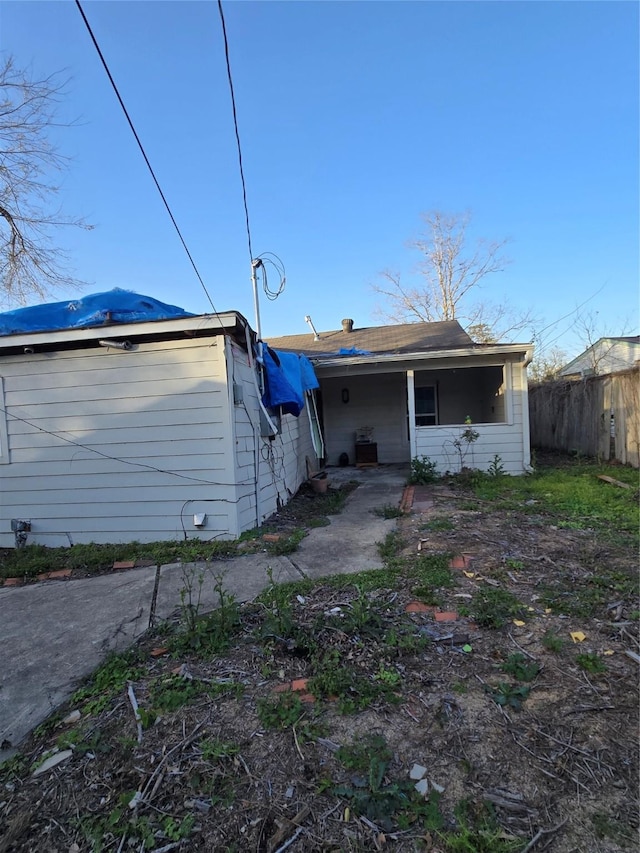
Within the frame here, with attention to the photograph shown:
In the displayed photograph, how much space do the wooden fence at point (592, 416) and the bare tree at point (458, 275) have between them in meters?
10.4

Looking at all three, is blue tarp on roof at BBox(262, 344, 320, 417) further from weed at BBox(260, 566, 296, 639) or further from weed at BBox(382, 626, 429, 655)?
weed at BBox(382, 626, 429, 655)

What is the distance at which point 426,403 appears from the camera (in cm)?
1103

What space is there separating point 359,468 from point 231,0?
8681 mm

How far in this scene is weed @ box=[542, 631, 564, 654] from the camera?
231 centimetres

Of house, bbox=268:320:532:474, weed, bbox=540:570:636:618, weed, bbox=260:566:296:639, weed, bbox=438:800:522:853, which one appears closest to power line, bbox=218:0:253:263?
house, bbox=268:320:532:474

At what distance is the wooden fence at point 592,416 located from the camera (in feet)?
24.4

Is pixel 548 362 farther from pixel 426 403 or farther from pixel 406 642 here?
pixel 406 642

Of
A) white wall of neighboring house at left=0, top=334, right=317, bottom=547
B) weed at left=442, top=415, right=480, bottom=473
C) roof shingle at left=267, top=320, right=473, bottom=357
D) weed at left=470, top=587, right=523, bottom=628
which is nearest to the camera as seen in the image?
weed at left=470, top=587, right=523, bottom=628

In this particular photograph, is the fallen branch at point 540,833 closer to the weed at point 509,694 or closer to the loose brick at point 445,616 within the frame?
the weed at point 509,694

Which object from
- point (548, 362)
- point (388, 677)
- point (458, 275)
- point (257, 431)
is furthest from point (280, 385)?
point (458, 275)

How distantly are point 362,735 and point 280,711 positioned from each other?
0.40 meters

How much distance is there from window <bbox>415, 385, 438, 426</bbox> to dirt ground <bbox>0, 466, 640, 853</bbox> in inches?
318

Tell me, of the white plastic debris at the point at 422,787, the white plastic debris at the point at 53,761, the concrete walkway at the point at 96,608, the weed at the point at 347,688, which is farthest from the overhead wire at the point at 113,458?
the white plastic debris at the point at 422,787

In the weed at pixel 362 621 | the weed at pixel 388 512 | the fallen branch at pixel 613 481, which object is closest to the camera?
the weed at pixel 362 621
